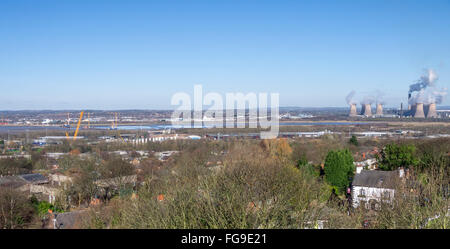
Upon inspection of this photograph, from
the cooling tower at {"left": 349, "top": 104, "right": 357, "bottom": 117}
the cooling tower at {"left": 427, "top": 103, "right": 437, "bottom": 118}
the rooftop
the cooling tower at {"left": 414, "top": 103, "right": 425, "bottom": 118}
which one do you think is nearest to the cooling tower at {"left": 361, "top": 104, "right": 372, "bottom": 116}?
the cooling tower at {"left": 349, "top": 104, "right": 357, "bottom": 117}

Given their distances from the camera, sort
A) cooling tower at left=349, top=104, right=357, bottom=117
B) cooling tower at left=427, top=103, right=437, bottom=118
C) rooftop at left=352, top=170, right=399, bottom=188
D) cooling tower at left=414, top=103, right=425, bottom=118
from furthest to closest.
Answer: cooling tower at left=349, top=104, right=357, bottom=117 < cooling tower at left=414, top=103, right=425, bottom=118 < cooling tower at left=427, top=103, right=437, bottom=118 < rooftop at left=352, top=170, right=399, bottom=188

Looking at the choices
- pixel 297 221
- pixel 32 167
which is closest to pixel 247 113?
pixel 32 167

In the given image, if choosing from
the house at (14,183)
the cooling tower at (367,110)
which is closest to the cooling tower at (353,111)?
the cooling tower at (367,110)

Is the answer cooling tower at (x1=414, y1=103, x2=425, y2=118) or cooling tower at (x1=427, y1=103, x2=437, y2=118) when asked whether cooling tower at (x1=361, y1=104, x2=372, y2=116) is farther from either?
cooling tower at (x1=427, y1=103, x2=437, y2=118)

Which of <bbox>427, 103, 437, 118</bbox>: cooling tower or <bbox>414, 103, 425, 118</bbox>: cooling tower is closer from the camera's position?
<bbox>427, 103, 437, 118</bbox>: cooling tower

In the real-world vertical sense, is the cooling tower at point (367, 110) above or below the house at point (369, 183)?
above

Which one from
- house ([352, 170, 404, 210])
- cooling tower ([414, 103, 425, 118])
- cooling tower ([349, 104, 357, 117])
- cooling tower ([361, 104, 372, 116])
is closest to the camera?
house ([352, 170, 404, 210])

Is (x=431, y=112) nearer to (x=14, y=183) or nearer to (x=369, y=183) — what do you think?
(x=369, y=183)

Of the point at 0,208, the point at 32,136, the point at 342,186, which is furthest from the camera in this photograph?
the point at 32,136

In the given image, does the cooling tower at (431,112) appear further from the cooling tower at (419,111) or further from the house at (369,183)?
the house at (369,183)

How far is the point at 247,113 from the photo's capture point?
57.5 metres

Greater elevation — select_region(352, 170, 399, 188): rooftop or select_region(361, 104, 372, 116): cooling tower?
select_region(361, 104, 372, 116): cooling tower
